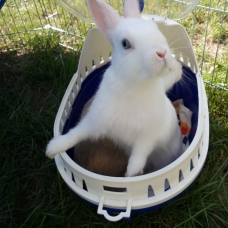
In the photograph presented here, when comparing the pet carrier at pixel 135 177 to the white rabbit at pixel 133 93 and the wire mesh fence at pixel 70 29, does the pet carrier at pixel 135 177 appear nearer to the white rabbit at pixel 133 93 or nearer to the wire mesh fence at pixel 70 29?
the white rabbit at pixel 133 93

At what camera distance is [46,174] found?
1813mm

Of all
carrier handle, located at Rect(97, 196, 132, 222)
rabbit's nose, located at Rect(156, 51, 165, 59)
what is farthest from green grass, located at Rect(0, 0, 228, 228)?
rabbit's nose, located at Rect(156, 51, 165, 59)

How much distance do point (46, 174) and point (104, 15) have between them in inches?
33.6

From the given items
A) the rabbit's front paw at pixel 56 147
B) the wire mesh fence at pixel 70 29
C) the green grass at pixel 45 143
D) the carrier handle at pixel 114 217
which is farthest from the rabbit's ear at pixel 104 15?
the wire mesh fence at pixel 70 29

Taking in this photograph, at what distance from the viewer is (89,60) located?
2041mm

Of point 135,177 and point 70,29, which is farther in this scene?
point 70,29

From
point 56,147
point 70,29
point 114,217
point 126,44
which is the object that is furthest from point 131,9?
point 70,29

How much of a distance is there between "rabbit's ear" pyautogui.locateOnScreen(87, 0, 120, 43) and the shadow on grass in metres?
0.77

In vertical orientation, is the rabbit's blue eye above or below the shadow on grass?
above

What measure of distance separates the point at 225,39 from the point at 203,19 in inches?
9.4

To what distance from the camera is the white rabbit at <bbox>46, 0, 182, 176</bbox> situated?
1.21 metres

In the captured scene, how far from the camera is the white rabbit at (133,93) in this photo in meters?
1.21

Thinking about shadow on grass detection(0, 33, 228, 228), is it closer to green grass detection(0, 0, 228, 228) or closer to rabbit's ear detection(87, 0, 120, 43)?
green grass detection(0, 0, 228, 228)

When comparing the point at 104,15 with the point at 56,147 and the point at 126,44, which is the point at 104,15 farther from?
the point at 56,147
